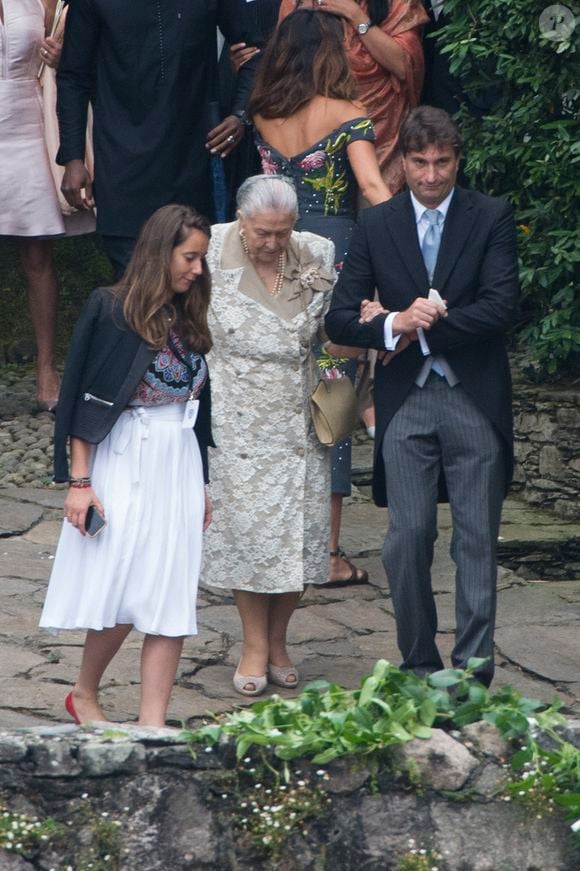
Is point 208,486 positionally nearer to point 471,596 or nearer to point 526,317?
point 471,596

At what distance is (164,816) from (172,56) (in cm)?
419

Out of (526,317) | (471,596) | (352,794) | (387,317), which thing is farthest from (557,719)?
(526,317)

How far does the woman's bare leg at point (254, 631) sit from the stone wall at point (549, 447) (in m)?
2.76

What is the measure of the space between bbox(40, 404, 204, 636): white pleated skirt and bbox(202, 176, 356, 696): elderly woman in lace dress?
2.04 feet

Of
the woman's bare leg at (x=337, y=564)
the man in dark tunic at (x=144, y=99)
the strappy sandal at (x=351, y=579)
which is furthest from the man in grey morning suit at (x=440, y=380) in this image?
the man in dark tunic at (x=144, y=99)

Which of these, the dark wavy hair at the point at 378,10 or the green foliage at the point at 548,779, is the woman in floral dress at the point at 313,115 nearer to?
the dark wavy hair at the point at 378,10

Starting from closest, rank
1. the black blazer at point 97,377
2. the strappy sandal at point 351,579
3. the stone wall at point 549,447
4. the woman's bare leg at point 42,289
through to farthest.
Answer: the black blazer at point 97,377 < the strappy sandal at point 351,579 < the stone wall at point 549,447 < the woman's bare leg at point 42,289

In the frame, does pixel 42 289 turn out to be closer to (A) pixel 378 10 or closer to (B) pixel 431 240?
(A) pixel 378 10

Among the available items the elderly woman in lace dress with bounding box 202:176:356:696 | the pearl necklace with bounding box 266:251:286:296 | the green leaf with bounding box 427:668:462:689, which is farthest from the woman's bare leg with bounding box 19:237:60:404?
the green leaf with bounding box 427:668:462:689

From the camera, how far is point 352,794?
15.0 ft

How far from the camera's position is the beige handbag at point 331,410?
6.10 meters

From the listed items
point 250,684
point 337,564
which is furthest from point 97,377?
point 337,564

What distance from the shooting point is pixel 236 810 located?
4.54m

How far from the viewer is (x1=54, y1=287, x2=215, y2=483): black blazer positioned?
5387 millimetres
